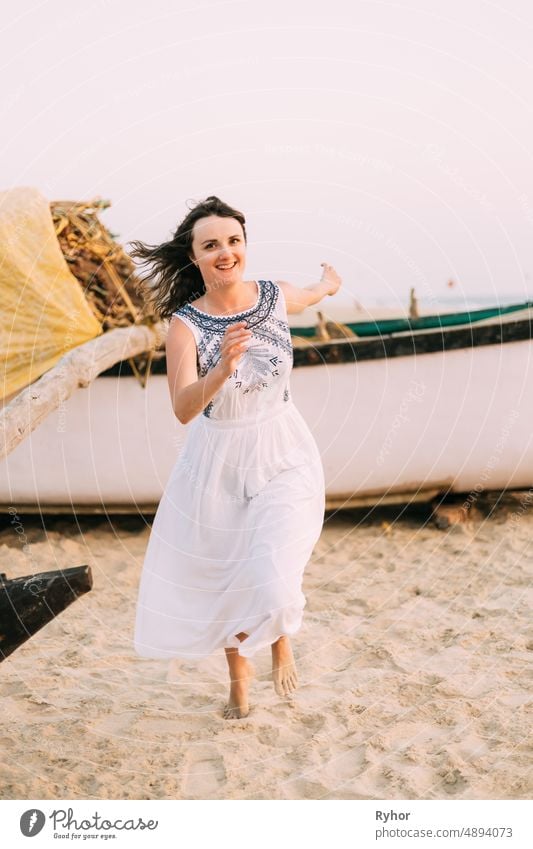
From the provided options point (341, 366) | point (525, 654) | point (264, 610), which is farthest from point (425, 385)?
point (264, 610)

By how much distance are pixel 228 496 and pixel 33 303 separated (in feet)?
9.35

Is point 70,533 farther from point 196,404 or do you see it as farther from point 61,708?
point 196,404

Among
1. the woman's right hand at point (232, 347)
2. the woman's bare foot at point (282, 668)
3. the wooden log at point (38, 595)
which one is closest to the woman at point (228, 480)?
the woman's bare foot at point (282, 668)

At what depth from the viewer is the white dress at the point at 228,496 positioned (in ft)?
12.3

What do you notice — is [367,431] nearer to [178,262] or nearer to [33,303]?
[33,303]

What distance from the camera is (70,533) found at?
21.4 ft

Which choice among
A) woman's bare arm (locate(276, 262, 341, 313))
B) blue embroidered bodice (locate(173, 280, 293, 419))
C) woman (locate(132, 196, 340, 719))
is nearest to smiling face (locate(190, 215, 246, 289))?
woman (locate(132, 196, 340, 719))

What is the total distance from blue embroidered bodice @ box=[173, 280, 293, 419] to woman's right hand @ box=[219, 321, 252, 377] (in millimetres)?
473

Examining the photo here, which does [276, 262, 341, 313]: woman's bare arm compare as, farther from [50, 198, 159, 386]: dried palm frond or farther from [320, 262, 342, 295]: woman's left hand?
[50, 198, 159, 386]: dried palm frond

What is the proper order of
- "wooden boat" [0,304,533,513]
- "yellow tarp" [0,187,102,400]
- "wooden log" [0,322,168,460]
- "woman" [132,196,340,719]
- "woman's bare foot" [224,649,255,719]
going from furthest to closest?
1. "wooden boat" [0,304,533,513]
2. "yellow tarp" [0,187,102,400]
3. "wooden log" [0,322,168,460]
4. "woman's bare foot" [224,649,255,719]
5. "woman" [132,196,340,719]

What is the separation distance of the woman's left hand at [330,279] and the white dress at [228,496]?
34cm

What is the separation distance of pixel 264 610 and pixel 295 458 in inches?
26.0

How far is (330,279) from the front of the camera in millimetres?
4281

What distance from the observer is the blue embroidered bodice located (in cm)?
374
